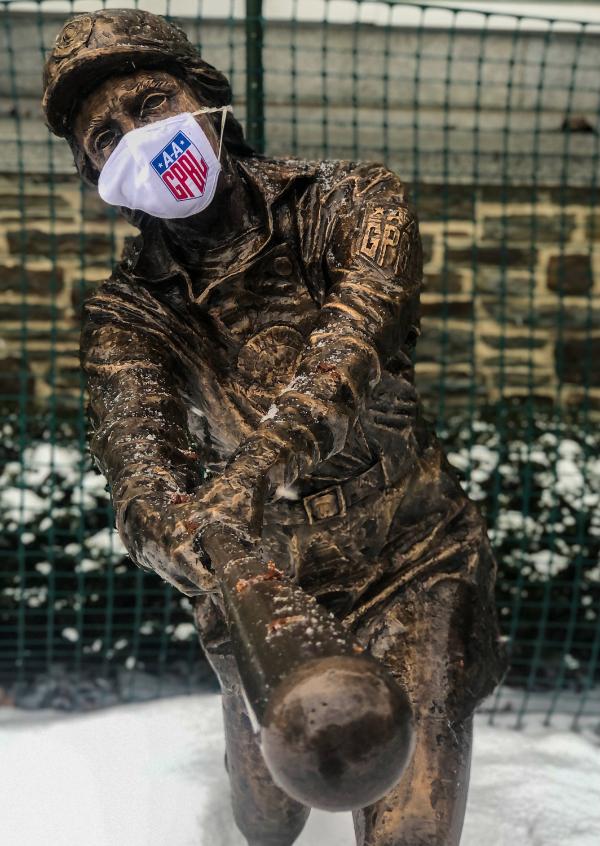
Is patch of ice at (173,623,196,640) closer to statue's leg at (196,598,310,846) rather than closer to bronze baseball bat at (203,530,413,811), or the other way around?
statue's leg at (196,598,310,846)

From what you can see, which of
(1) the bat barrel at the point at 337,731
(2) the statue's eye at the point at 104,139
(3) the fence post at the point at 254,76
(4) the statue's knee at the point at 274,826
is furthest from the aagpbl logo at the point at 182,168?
(3) the fence post at the point at 254,76

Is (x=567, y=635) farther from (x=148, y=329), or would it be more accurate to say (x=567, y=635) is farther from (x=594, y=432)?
(x=148, y=329)

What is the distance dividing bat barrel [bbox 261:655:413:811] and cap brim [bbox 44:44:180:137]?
1.25 m

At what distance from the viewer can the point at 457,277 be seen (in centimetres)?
586

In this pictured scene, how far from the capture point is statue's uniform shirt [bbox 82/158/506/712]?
2.32 meters

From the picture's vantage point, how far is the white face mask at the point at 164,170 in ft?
7.29

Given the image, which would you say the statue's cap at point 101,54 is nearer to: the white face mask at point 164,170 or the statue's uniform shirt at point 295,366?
the white face mask at point 164,170

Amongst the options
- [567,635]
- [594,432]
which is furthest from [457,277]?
[567,635]

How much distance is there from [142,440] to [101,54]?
0.70 meters

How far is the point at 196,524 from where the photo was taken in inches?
70.4

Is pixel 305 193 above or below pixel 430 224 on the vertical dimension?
above

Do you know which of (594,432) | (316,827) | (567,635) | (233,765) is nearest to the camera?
(233,765)

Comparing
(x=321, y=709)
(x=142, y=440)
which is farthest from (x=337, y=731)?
(x=142, y=440)

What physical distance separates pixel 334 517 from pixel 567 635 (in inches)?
116
